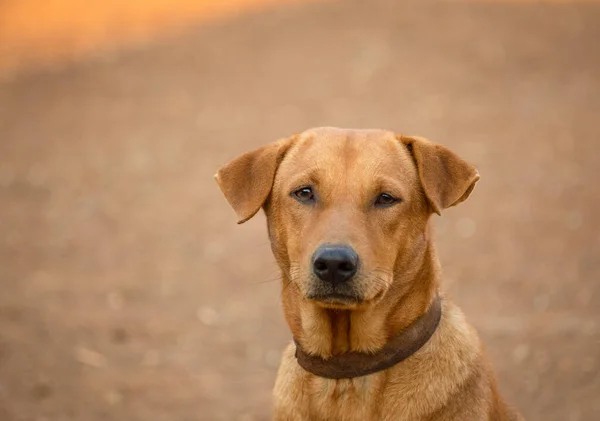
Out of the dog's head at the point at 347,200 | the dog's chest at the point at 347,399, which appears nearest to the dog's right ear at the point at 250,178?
the dog's head at the point at 347,200

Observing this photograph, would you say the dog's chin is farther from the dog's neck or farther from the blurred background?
the blurred background

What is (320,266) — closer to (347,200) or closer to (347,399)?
(347,200)

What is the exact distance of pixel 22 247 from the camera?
10.4m

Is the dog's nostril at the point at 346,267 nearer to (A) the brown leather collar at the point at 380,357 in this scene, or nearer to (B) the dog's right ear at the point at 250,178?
(A) the brown leather collar at the point at 380,357

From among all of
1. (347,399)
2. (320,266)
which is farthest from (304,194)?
(347,399)

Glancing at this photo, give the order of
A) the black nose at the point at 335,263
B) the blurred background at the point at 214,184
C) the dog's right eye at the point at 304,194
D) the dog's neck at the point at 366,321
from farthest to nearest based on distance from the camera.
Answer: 1. the blurred background at the point at 214,184
2. the dog's right eye at the point at 304,194
3. the dog's neck at the point at 366,321
4. the black nose at the point at 335,263

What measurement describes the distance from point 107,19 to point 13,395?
14.1 m

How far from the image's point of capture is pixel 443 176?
15.5 ft

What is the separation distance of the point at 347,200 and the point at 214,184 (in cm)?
795

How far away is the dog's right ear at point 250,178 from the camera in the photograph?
4.86m

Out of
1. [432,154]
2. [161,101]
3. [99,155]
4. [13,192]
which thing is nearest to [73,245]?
[13,192]

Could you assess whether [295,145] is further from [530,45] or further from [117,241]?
[530,45]

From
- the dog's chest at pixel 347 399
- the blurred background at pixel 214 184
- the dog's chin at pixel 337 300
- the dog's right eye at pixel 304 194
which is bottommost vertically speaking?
the blurred background at pixel 214 184

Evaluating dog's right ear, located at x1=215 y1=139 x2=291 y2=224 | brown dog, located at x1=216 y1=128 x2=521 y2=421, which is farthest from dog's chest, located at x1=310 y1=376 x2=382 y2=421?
dog's right ear, located at x1=215 y1=139 x2=291 y2=224
